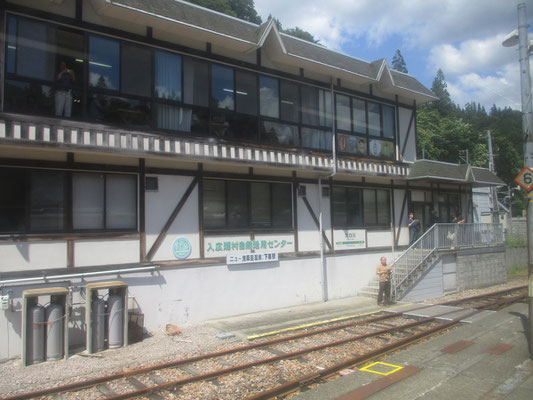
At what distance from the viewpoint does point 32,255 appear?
30.3 feet

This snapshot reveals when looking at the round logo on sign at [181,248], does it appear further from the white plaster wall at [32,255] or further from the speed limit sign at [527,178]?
the speed limit sign at [527,178]

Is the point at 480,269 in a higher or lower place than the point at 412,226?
lower

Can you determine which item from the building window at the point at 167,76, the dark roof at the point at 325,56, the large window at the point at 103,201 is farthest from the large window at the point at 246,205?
the dark roof at the point at 325,56

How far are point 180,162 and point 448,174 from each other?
12303 millimetres

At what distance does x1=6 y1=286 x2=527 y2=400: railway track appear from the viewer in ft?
21.6

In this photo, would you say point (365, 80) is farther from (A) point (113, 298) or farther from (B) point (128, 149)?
(A) point (113, 298)

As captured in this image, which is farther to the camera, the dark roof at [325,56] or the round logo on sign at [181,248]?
the dark roof at [325,56]

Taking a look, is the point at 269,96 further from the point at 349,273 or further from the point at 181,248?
the point at 349,273

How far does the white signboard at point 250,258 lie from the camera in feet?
39.9

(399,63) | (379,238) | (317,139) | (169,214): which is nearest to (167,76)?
(169,214)

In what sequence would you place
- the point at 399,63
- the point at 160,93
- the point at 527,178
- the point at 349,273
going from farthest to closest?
the point at 399,63 < the point at 349,273 < the point at 160,93 < the point at 527,178

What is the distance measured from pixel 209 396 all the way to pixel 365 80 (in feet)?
42.5

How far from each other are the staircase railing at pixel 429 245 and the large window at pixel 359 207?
171cm

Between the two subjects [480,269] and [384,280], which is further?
[480,269]
